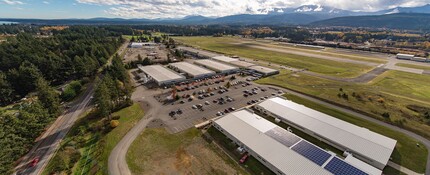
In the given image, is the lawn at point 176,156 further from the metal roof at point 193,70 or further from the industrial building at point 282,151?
the metal roof at point 193,70

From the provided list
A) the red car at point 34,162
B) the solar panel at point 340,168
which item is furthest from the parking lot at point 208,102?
the solar panel at point 340,168

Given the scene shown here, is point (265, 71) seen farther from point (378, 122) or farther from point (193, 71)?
point (378, 122)

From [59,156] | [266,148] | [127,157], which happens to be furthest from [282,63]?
[59,156]

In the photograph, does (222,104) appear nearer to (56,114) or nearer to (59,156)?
(59,156)

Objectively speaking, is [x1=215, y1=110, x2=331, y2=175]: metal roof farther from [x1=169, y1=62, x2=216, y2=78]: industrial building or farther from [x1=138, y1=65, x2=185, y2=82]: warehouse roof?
[x1=169, y1=62, x2=216, y2=78]: industrial building

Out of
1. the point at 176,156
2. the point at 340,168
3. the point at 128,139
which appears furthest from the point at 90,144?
the point at 340,168

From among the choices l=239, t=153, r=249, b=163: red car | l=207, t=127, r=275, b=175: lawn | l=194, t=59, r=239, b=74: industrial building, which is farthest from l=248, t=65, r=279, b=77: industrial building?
l=239, t=153, r=249, b=163: red car
